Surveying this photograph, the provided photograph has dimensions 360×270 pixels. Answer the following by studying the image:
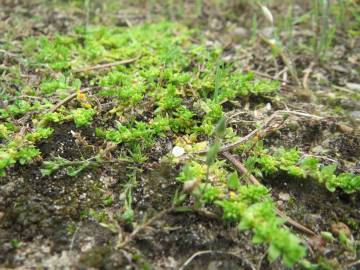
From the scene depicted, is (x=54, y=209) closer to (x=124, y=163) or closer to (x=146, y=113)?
(x=124, y=163)

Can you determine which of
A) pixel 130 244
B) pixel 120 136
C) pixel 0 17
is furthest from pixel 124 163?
pixel 0 17

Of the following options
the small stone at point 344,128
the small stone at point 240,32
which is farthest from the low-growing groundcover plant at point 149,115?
the small stone at point 240,32

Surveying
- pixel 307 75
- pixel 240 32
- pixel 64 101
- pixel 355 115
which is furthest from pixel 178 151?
pixel 240 32

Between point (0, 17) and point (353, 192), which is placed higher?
point (0, 17)

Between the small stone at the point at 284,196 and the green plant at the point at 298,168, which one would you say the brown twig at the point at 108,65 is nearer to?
the green plant at the point at 298,168

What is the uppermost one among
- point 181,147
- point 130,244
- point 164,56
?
point 164,56

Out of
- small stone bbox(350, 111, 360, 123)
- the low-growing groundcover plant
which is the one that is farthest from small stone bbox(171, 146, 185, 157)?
small stone bbox(350, 111, 360, 123)

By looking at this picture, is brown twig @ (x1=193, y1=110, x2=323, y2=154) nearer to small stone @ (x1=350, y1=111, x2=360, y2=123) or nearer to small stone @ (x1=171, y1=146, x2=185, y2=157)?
small stone @ (x1=171, y1=146, x2=185, y2=157)

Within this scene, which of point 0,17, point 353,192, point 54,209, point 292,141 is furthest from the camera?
point 0,17
